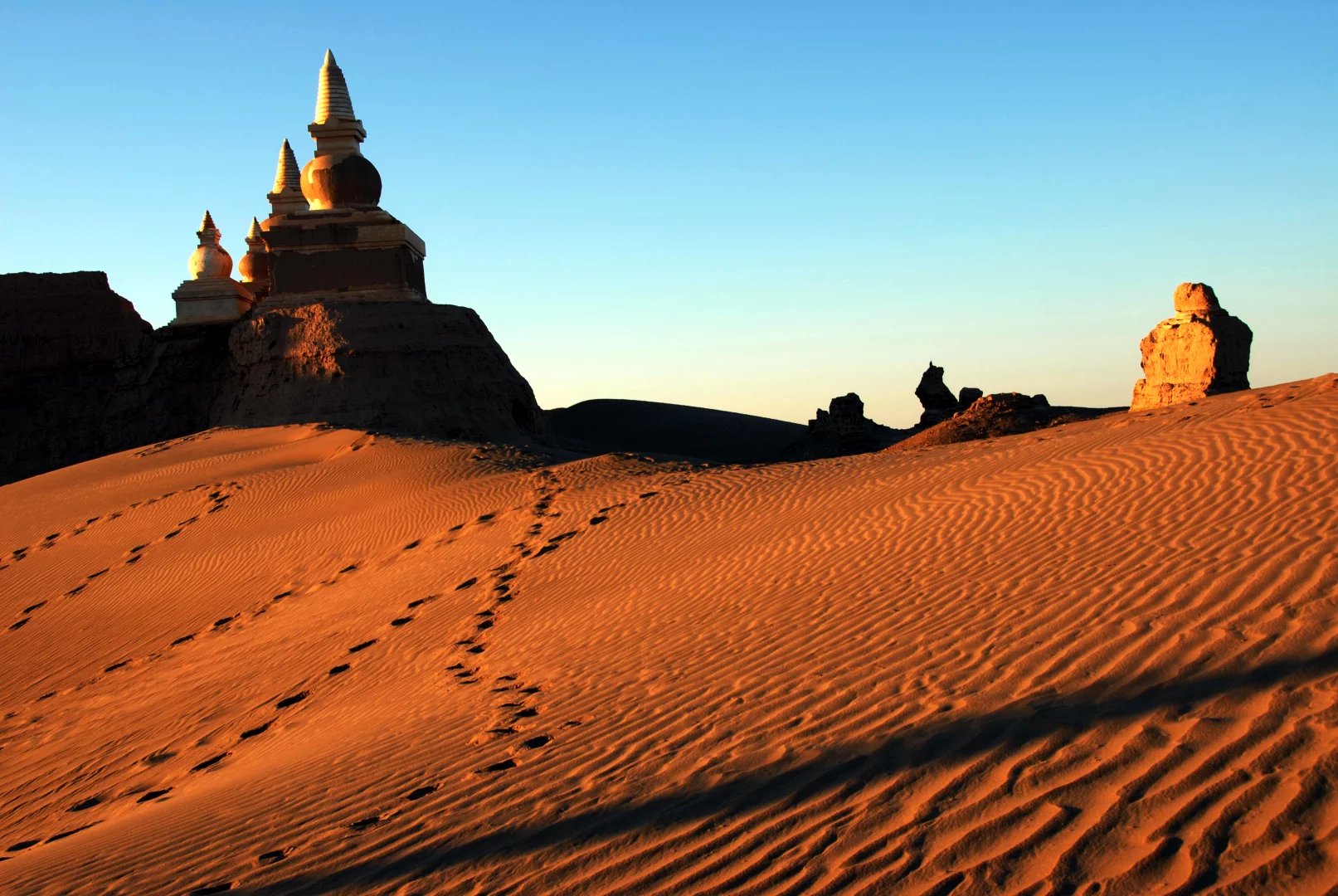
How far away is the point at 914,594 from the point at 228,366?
23837 mm

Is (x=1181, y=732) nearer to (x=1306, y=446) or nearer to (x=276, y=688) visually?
(x=1306, y=446)

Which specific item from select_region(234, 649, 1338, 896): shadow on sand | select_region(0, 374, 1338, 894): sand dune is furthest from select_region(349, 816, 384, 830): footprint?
select_region(234, 649, 1338, 896): shadow on sand

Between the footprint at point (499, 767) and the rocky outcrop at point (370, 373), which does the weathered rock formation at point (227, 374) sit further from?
the footprint at point (499, 767)

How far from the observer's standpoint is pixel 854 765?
514 centimetres

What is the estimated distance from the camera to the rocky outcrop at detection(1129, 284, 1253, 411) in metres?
20.1

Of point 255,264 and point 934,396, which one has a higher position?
point 255,264

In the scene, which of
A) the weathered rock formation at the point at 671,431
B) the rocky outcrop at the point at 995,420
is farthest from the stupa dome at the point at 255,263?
the rocky outcrop at the point at 995,420

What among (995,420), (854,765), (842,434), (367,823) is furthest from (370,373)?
(854,765)

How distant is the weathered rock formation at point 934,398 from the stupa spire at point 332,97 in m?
15.1

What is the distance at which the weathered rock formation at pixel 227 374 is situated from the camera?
2619cm

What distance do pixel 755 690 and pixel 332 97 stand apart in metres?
25.0

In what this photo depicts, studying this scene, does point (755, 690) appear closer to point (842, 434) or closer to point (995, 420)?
point (995, 420)

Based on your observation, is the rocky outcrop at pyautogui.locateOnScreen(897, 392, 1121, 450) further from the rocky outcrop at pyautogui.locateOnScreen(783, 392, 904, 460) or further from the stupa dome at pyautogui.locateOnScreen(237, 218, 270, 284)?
the stupa dome at pyautogui.locateOnScreen(237, 218, 270, 284)

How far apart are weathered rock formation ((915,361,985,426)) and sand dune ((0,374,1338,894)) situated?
585 inches
